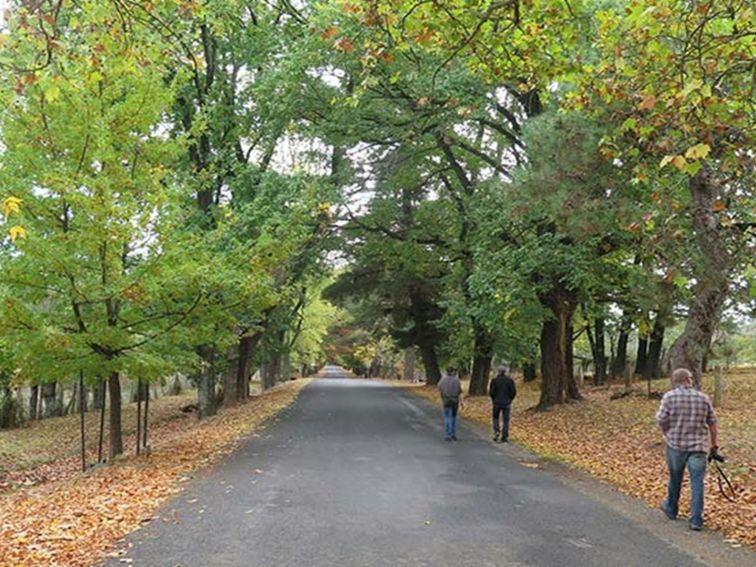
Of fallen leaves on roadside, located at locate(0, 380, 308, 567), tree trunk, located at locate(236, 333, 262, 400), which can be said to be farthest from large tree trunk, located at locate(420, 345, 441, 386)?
fallen leaves on roadside, located at locate(0, 380, 308, 567)

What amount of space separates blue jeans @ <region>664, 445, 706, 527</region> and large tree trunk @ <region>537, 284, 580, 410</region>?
1221cm

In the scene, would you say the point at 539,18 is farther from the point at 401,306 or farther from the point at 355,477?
the point at 401,306

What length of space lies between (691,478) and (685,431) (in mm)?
526

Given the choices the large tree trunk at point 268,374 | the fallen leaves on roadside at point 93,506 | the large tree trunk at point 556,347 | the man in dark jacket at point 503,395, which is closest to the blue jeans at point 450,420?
the man in dark jacket at point 503,395

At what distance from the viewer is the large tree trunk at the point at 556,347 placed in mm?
20141

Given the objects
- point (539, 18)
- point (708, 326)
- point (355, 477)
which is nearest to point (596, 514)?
point (355, 477)

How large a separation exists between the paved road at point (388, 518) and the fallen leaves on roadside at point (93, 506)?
37 centimetres


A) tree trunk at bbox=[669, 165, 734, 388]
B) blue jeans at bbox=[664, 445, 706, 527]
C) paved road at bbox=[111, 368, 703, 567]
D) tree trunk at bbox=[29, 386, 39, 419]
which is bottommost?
tree trunk at bbox=[29, 386, 39, 419]

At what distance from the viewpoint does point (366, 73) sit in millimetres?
7371

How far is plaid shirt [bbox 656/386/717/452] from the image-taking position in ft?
25.1

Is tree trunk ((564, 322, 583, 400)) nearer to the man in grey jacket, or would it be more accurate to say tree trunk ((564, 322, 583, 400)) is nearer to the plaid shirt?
the man in grey jacket

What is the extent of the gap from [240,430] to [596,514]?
436 inches

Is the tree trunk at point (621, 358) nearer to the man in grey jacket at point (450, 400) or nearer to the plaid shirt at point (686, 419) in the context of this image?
the man in grey jacket at point (450, 400)

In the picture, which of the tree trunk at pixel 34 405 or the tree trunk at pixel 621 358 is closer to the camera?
the tree trunk at pixel 34 405
